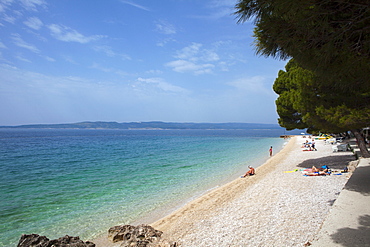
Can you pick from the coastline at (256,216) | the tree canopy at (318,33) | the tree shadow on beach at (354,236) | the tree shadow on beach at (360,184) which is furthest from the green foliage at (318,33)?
the coastline at (256,216)

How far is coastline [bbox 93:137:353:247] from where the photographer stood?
5.85m

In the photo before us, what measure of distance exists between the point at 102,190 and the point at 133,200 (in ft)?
10.9

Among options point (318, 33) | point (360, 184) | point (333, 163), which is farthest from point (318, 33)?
point (333, 163)

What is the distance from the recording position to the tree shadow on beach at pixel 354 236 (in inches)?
146

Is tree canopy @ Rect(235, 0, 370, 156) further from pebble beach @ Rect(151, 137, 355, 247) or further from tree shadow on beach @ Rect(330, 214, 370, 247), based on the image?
pebble beach @ Rect(151, 137, 355, 247)

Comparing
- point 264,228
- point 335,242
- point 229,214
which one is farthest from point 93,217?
point 335,242

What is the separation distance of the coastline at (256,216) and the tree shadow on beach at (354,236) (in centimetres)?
132

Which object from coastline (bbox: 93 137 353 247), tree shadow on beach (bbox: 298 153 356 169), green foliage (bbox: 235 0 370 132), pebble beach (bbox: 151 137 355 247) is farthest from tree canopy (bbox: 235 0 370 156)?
tree shadow on beach (bbox: 298 153 356 169)

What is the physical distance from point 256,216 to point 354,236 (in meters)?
3.62

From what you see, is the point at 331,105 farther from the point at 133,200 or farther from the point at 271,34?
the point at 133,200

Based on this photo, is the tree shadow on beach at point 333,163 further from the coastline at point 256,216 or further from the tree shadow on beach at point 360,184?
the tree shadow on beach at point 360,184

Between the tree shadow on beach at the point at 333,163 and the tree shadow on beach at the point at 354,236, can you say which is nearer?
the tree shadow on beach at the point at 354,236

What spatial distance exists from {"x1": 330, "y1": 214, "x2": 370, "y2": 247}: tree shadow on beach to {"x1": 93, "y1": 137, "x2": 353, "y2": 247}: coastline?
4.34ft

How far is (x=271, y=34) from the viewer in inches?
161
